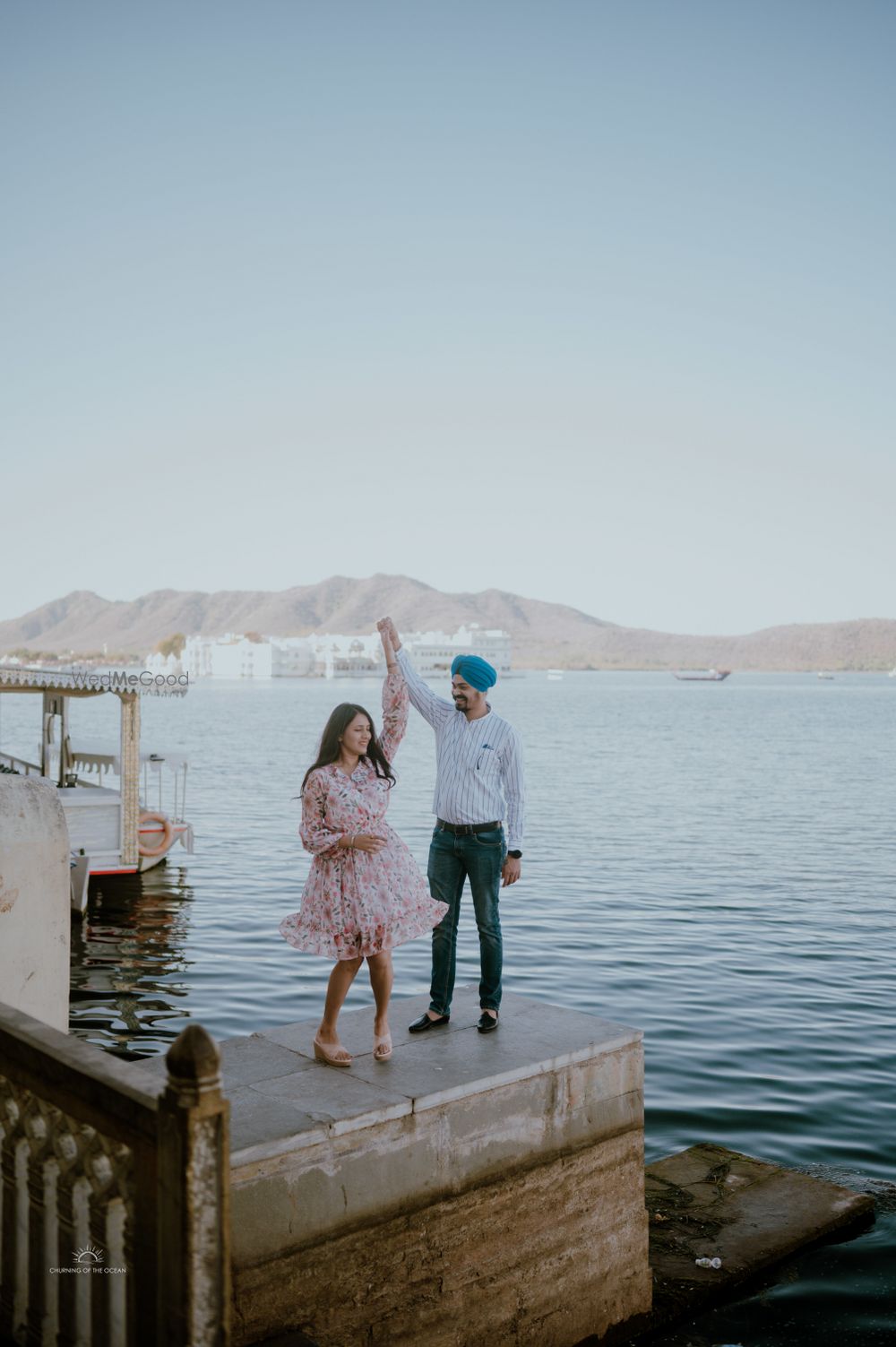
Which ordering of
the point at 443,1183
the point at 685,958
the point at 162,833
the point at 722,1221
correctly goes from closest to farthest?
the point at 443,1183, the point at 722,1221, the point at 685,958, the point at 162,833

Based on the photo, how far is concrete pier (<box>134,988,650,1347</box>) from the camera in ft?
15.7

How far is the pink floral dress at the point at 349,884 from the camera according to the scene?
5758mm

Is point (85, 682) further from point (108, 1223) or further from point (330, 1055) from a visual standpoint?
point (108, 1223)

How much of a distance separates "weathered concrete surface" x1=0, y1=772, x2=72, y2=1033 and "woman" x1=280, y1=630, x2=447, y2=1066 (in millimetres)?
1229

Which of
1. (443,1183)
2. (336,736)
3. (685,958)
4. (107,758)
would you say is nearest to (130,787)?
(107,758)

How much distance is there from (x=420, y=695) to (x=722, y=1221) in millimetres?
3888

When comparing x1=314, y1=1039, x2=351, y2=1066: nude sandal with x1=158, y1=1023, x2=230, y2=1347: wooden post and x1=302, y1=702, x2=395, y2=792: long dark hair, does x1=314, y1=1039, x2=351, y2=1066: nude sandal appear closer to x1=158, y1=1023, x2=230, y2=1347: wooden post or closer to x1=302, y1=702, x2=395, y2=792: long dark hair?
x1=302, y1=702, x2=395, y2=792: long dark hair

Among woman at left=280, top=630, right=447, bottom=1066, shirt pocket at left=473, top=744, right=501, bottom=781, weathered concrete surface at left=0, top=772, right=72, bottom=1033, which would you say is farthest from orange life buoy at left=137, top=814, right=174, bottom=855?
woman at left=280, top=630, right=447, bottom=1066

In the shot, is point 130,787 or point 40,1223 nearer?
point 40,1223

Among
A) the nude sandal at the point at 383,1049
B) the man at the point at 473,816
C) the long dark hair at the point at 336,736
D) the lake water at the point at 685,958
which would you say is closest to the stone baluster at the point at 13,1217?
the nude sandal at the point at 383,1049

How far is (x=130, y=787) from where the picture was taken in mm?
21609

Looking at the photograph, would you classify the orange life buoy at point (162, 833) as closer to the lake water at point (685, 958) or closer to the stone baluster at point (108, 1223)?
the lake water at point (685, 958)

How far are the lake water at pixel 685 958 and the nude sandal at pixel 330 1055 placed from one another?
2.55 metres

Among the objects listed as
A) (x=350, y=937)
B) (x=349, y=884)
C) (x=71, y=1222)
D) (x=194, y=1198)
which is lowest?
(x=71, y=1222)
